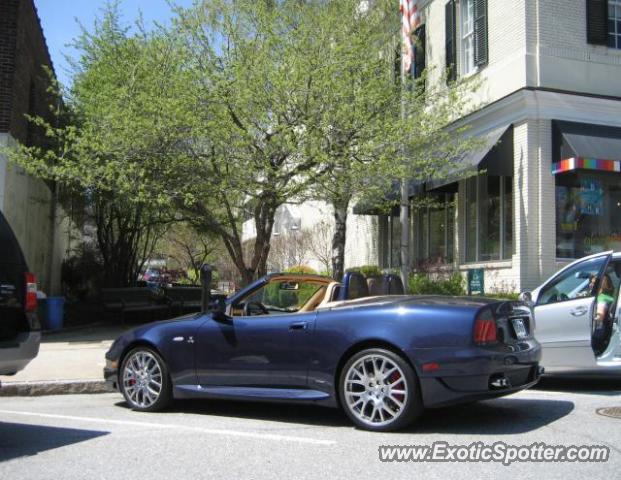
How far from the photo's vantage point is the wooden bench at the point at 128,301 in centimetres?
1822

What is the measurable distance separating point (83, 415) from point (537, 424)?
475cm

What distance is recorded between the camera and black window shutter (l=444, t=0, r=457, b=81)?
17.3m

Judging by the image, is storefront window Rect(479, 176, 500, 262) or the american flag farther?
storefront window Rect(479, 176, 500, 262)

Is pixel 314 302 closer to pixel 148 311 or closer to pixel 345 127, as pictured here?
pixel 345 127

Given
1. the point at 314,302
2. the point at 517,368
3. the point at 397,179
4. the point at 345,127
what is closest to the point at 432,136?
→ the point at 397,179

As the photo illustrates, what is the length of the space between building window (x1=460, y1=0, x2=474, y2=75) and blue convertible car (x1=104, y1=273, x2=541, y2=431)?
1135 cm

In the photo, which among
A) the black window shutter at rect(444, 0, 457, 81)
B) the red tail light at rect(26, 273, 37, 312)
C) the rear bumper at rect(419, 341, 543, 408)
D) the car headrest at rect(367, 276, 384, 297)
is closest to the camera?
the rear bumper at rect(419, 341, 543, 408)

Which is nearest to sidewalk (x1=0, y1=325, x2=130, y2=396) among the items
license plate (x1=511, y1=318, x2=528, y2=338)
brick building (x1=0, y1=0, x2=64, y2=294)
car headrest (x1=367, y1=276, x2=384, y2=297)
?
brick building (x1=0, y1=0, x2=64, y2=294)

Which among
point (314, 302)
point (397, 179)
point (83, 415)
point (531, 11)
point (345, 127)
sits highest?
point (531, 11)

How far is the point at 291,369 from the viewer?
21.1 ft

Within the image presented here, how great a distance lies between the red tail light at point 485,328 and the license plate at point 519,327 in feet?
1.34

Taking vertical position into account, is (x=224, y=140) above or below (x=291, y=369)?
above

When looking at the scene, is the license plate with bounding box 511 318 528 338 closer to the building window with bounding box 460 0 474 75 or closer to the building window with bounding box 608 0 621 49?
the building window with bounding box 608 0 621 49

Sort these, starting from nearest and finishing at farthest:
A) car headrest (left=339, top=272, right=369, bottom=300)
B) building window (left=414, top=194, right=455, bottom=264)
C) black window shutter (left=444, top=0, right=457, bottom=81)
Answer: car headrest (left=339, top=272, right=369, bottom=300), black window shutter (left=444, top=0, right=457, bottom=81), building window (left=414, top=194, right=455, bottom=264)
